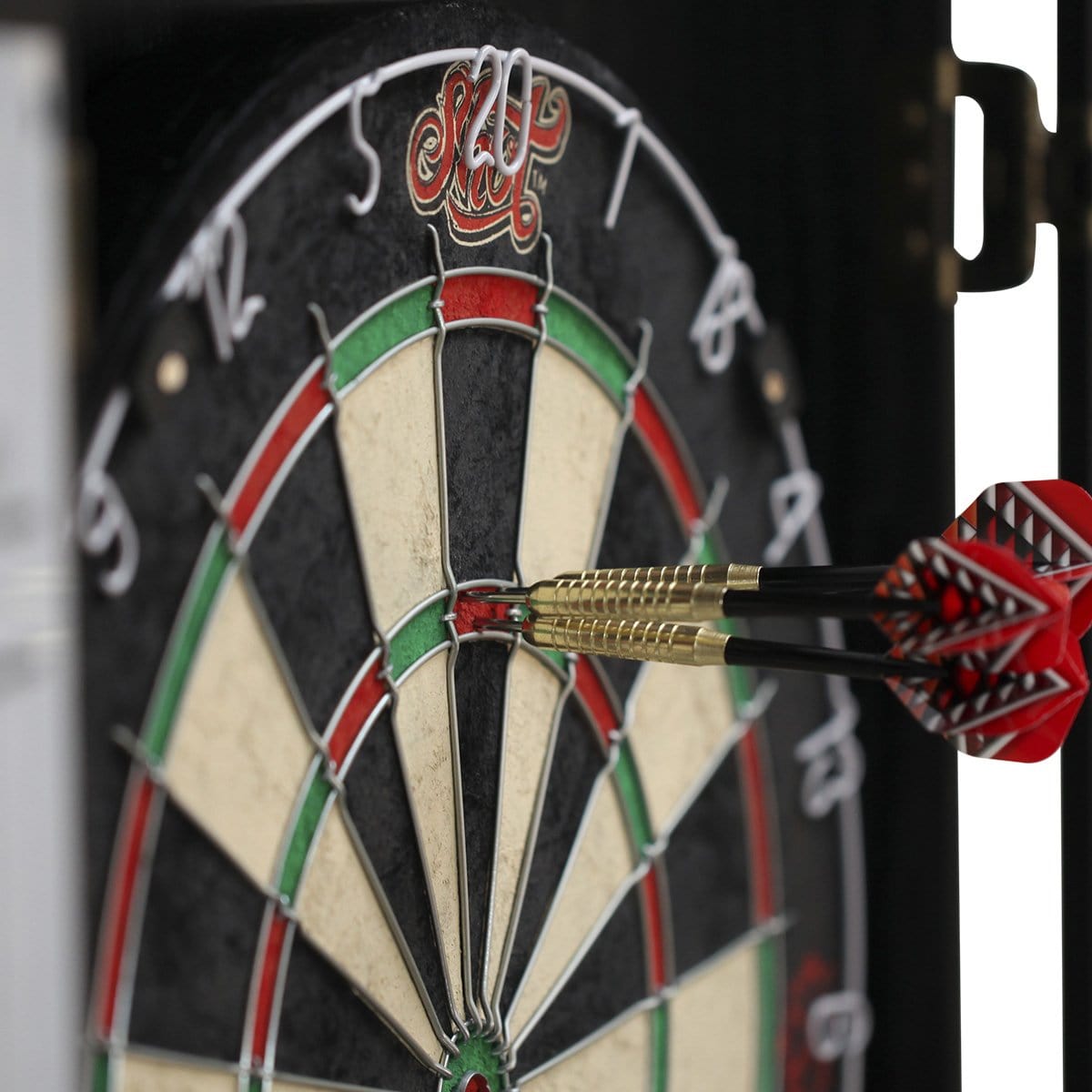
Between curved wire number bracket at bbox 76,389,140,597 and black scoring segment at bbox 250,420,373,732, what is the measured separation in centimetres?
7

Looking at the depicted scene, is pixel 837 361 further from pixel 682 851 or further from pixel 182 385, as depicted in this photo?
pixel 182 385

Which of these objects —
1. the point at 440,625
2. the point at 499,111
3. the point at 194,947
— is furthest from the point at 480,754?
the point at 499,111

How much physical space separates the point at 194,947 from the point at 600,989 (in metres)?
0.26

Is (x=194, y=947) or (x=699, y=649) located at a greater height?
(x=699, y=649)

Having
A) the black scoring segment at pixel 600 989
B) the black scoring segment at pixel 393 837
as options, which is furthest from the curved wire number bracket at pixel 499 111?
the black scoring segment at pixel 600 989

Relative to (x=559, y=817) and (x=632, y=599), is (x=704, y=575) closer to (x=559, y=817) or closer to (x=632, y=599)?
(x=632, y=599)

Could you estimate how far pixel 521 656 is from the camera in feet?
2.48

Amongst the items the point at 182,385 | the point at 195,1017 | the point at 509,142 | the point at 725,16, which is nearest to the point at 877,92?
the point at 725,16

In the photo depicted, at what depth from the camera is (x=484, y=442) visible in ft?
2.43

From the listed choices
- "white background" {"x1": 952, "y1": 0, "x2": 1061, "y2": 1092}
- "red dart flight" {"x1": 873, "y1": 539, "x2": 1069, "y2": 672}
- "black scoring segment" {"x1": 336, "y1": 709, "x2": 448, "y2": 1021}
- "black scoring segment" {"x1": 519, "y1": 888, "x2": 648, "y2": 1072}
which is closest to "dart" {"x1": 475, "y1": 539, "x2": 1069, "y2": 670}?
"red dart flight" {"x1": 873, "y1": 539, "x2": 1069, "y2": 672}

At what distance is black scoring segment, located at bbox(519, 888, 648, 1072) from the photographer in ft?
2.55

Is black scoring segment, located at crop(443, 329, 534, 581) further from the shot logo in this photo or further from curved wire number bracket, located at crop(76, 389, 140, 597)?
curved wire number bracket, located at crop(76, 389, 140, 597)

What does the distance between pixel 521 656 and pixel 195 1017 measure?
222 mm

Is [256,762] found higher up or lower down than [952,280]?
lower down
